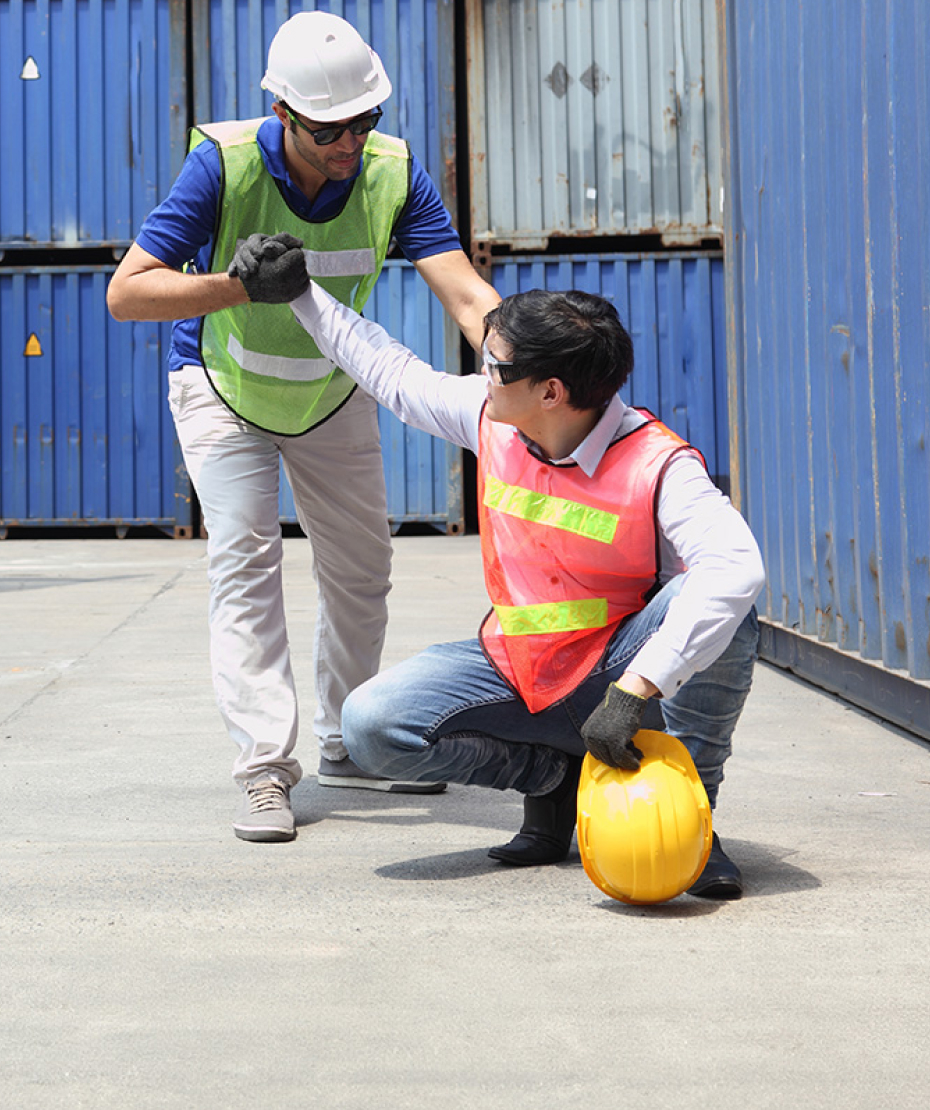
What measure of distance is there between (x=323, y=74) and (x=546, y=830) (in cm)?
170

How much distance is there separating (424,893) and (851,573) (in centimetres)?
253

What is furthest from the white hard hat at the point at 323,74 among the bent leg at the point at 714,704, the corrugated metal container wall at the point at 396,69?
the corrugated metal container wall at the point at 396,69

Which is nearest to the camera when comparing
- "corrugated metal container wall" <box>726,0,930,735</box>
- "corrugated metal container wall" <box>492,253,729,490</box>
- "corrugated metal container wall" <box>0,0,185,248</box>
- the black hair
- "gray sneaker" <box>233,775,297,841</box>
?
the black hair

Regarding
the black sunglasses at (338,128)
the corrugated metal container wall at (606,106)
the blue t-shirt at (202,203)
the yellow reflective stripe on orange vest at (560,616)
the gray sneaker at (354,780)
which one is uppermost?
the corrugated metal container wall at (606,106)

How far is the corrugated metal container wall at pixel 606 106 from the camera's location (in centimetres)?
1329

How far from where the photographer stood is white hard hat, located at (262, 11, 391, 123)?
323cm

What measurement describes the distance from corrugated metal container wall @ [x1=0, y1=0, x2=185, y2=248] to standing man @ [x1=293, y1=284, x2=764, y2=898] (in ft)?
37.8

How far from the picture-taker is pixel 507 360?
2.84 meters

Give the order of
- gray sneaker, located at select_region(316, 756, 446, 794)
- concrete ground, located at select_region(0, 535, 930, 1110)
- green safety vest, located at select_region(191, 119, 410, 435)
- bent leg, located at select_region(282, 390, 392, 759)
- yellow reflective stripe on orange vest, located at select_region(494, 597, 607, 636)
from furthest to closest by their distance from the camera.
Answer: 1. gray sneaker, located at select_region(316, 756, 446, 794)
2. bent leg, located at select_region(282, 390, 392, 759)
3. green safety vest, located at select_region(191, 119, 410, 435)
4. yellow reflective stripe on orange vest, located at select_region(494, 597, 607, 636)
5. concrete ground, located at select_region(0, 535, 930, 1110)

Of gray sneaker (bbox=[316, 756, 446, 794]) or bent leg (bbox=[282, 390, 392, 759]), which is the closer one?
bent leg (bbox=[282, 390, 392, 759])

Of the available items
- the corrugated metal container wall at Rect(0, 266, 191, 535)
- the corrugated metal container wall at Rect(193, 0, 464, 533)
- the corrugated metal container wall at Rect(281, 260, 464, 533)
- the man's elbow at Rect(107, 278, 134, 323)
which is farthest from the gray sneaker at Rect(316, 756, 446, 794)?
the corrugated metal container wall at Rect(0, 266, 191, 535)

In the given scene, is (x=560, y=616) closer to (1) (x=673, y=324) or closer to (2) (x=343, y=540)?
(2) (x=343, y=540)

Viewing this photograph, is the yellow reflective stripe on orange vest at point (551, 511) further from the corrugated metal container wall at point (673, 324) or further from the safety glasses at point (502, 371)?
the corrugated metal container wall at point (673, 324)

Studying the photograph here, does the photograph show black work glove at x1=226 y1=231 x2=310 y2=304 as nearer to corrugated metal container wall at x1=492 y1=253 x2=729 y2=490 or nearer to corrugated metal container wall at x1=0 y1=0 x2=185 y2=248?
corrugated metal container wall at x1=492 y1=253 x2=729 y2=490
